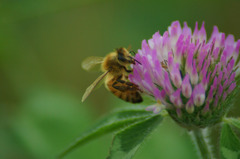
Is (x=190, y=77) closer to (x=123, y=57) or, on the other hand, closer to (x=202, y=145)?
(x=202, y=145)

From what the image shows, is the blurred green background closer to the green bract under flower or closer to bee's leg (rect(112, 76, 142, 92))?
bee's leg (rect(112, 76, 142, 92))

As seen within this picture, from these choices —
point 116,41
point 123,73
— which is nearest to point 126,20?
point 116,41

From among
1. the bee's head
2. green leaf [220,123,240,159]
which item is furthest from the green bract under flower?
the bee's head

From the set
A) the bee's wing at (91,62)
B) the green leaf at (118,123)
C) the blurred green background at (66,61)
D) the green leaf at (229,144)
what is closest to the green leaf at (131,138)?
the green leaf at (118,123)

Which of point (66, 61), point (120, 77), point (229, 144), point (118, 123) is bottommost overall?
point (66, 61)

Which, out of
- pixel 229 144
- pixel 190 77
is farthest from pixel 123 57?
pixel 229 144
